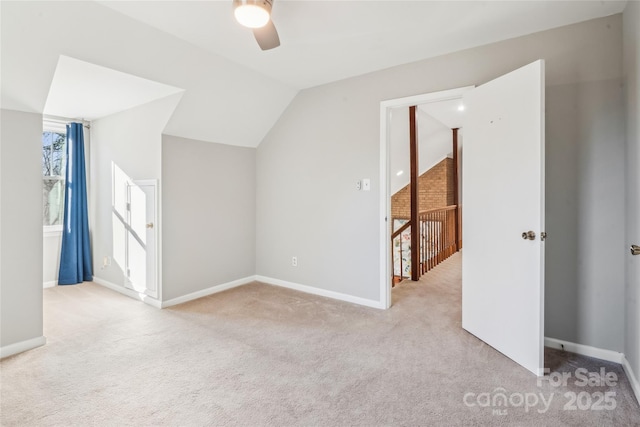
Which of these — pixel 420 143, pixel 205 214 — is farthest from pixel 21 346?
pixel 420 143

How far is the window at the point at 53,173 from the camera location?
13.9 ft

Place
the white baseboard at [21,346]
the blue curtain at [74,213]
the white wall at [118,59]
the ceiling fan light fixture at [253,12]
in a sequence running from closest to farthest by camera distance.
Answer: the ceiling fan light fixture at [253,12] < the white wall at [118,59] < the white baseboard at [21,346] < the blue curtain at [74,213]

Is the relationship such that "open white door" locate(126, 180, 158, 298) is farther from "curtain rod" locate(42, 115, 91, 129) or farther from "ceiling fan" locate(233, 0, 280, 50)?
"ceiling fan" locate(233, 0, 280, 50)

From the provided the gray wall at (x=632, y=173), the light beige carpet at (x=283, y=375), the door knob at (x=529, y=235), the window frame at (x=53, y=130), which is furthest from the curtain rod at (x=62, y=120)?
the gray wall at (x=632, y=173)

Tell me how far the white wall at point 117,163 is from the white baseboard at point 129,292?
5 cm

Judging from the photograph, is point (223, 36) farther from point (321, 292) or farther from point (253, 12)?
point (321, 292)

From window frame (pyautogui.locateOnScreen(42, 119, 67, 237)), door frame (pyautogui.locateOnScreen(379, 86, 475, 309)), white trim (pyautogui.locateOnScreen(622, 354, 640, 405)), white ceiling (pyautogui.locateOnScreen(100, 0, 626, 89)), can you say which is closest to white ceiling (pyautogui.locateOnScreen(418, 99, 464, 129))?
door frame (pyautogui.locateOnScreen(379, 86, 475, 309))

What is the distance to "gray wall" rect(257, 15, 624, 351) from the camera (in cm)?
224

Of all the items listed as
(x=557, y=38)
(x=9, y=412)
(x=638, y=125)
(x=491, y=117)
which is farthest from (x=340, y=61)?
(x=9, y=412)

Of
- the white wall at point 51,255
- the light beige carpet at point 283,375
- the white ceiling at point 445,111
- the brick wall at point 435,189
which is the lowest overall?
the light beige carpet at point 283,375

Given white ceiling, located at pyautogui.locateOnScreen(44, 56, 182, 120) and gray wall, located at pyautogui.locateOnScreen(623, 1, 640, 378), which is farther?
white ceiling, located at pyautogui.locateOnScreen(44, 56, 182, 120)

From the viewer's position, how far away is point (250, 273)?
4352mm

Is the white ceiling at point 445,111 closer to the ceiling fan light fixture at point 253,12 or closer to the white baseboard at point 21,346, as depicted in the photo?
the ceiling fan light fixture at point 253,12

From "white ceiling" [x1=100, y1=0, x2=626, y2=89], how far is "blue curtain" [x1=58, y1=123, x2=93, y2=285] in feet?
8.89
